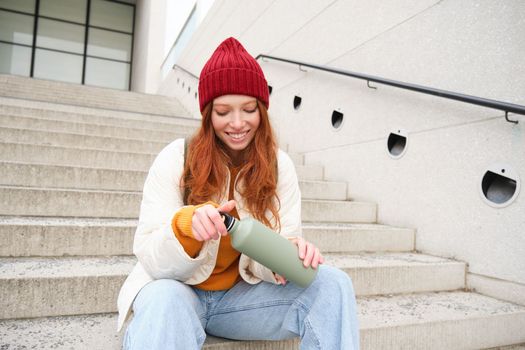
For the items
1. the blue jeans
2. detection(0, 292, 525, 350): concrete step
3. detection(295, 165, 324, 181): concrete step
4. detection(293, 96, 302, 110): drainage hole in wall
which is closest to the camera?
the blue jeans

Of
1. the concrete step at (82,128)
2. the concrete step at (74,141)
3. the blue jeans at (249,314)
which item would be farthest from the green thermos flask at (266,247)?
the concrete step at (82,128)

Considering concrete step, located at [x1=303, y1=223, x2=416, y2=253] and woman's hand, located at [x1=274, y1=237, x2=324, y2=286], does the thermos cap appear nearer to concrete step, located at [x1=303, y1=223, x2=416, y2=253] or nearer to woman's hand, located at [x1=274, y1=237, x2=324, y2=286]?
woman's hand, located at [x1=274, y1=237, x2=324, y2=286]

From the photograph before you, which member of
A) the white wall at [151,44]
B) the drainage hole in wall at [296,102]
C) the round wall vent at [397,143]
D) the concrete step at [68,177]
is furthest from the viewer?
the white wall at [151,44]

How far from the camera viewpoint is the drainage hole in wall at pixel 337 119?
11.1 feet

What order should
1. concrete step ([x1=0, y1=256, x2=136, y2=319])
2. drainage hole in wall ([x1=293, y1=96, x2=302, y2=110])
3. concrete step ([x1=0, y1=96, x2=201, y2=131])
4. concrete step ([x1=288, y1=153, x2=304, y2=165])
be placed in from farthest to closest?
drainage hole in wall ([x1=293, y1=96, x2=302, y2=110]) → concrete step ([x1=288, y1=153, x2=304, y2=165]) → concrete step ([x1=0, y1=96, x2=201, y2=131]) → concrete step ([x1=0, y1=256, x2=136, y2=319])

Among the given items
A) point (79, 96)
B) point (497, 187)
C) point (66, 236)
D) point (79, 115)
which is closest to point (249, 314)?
point (66, 236)

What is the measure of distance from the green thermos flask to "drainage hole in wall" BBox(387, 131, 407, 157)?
191 cm

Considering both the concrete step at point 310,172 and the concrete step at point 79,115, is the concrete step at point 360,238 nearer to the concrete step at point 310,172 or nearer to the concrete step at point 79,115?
the concrete step at point 310,172

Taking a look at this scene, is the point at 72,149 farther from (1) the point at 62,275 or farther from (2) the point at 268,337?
(2) the point at 268,337

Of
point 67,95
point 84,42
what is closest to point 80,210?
point 67,95

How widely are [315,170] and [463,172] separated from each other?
142 cm

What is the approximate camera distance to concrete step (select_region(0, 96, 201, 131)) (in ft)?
11.3

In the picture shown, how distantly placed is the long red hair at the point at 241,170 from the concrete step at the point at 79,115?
2654 millimetres

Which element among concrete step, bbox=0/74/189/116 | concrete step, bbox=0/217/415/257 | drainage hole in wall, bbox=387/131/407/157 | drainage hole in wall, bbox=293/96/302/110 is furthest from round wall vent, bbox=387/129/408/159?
concrete step, bbox=0/74/189/116
